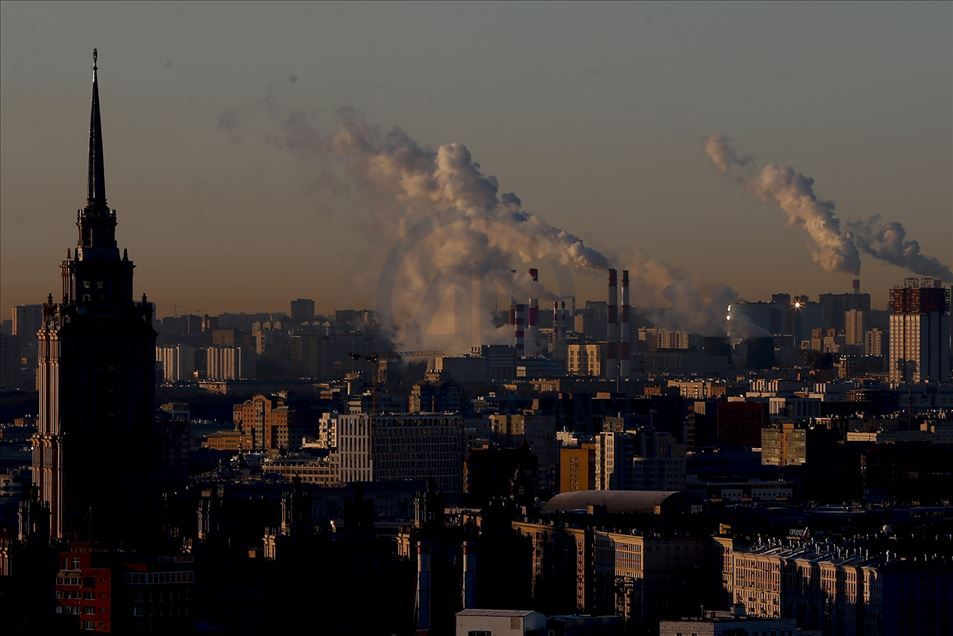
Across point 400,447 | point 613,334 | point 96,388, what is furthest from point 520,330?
point 96,388

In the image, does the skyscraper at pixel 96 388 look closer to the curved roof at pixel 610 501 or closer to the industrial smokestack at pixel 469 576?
the industrial smokestack at pixel 469 576

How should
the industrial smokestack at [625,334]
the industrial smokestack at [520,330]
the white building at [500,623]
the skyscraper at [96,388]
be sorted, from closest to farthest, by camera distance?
the white building at [500,623]
the skyscraper at [96,388]
the industrial smokestack at [625,334]
the industrial smokestack at [520,330]

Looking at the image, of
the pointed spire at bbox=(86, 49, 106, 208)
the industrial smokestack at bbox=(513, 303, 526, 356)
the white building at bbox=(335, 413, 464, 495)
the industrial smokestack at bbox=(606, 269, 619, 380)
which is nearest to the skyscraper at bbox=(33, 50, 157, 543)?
the pointed spire at bbox=(86, 49, 106, 208)

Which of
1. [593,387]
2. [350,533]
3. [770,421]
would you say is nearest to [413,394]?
[770,421]

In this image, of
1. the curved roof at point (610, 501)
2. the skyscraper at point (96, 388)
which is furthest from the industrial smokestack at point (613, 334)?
the skyscraper at point (96, 388)

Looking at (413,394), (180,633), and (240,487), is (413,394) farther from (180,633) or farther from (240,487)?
(180,633)
